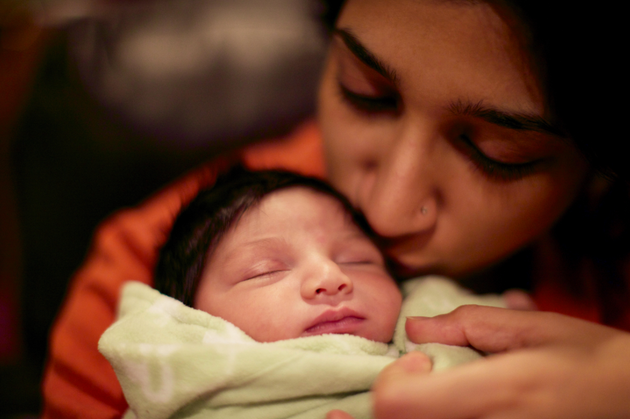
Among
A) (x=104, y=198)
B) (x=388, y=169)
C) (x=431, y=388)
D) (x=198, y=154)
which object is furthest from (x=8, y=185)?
(x=431, y=388)

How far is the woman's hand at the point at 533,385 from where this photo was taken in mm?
556

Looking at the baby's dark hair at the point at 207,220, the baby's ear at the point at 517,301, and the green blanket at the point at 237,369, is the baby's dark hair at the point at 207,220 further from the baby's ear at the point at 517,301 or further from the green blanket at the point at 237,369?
the baby's ear at the point at 517,301

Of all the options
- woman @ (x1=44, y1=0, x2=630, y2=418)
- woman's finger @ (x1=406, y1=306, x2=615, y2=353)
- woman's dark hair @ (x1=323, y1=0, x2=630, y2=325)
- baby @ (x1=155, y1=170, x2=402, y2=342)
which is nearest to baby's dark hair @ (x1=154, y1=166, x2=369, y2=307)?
baby @ (x1=155, y1=170, x2=402, y2=342)

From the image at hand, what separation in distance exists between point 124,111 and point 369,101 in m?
1.14

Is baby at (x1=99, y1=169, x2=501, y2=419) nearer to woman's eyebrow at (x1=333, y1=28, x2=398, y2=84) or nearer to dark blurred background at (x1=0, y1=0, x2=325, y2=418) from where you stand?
woman's eyebrow at (x1=333, y1=28, x2=398, y2=84)

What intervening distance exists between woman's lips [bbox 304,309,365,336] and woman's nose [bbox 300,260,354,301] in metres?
0.03

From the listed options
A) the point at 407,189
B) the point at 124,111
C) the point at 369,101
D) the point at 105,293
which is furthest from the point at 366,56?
the point at 124,111

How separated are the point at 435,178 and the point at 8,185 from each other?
2331 mm

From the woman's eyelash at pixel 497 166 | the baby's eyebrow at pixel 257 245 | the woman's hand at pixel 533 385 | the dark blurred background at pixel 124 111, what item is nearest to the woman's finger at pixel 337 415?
the woman's hand at pixel 533 385

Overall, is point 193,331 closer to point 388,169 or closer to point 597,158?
point 388,169

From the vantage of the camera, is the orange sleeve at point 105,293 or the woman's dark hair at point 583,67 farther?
the orange sleeve at point 105,293

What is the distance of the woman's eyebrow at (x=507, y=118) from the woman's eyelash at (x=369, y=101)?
0.14 meters

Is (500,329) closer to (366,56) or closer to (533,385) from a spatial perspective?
(533,385)

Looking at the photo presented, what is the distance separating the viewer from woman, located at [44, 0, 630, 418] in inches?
22.6
